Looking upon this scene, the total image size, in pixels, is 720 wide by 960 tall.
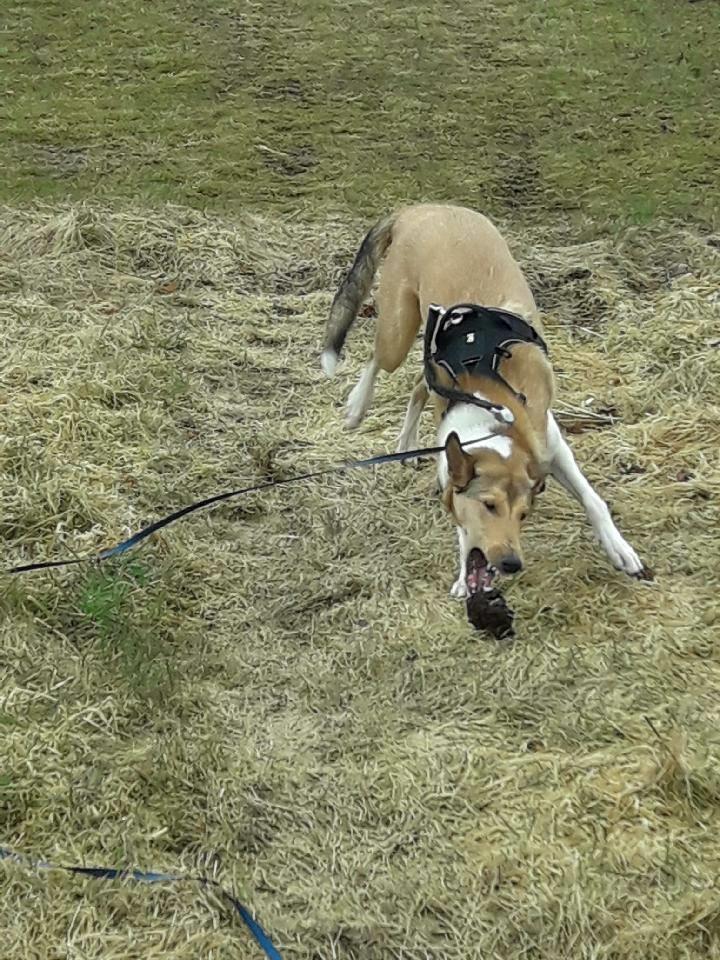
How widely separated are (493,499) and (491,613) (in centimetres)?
41

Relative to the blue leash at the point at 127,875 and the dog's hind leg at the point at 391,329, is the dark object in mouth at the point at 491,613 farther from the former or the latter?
the dog's hind leg at the point at 391,329

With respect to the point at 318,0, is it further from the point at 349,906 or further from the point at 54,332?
the point at 349,906

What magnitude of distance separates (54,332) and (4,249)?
1282 mm

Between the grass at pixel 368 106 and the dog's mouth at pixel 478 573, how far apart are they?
12.2ft

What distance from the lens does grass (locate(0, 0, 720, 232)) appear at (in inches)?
318

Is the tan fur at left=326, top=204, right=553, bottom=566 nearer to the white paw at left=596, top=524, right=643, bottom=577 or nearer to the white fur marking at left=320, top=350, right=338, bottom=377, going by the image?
the white fur marking at left=320, top=350, right=338, bottom=377

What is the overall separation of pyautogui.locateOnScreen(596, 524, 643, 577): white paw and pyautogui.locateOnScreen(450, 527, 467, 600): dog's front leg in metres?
0.58

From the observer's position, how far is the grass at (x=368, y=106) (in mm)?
8086

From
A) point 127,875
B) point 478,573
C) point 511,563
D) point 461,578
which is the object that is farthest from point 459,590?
point 127,875

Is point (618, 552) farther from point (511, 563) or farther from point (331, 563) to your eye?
point (331, 563)

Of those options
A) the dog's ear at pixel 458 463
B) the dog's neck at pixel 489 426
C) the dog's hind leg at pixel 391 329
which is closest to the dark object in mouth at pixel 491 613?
the dog's ear at pixel 458 463

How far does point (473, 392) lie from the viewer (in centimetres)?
452

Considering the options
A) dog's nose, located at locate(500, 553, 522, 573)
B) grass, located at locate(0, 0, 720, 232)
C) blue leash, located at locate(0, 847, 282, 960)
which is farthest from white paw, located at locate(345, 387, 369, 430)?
blue leash, located at locate(0, 847, 282, 960)

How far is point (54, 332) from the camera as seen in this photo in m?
6.40
